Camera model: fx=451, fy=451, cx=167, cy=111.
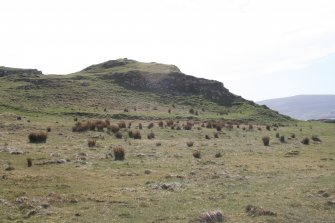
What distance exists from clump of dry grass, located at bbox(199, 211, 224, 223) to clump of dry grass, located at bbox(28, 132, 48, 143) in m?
24.8

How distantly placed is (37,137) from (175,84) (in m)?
57.3

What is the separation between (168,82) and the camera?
97438 mm

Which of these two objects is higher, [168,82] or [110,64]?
[110,64]


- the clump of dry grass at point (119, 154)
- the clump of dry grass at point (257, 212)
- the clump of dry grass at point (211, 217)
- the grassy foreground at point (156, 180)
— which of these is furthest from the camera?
the clump of dry grass at point (119, 154)

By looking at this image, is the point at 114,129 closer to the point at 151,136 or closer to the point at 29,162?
the point at 151,136

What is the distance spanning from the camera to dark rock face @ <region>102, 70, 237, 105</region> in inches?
3716

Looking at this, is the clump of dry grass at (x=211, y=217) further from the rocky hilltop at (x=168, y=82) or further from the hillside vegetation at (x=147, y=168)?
the rocky hilltop at (x=168, y=82)

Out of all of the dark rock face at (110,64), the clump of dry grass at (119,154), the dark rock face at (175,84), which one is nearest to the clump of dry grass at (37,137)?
the clump of dry grass at (119,154)

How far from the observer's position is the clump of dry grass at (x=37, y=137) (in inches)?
1655

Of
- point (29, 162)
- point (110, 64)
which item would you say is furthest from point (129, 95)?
point (29, 162)

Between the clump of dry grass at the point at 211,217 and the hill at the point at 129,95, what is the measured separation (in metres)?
47.9

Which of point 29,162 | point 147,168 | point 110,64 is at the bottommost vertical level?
point 147,168

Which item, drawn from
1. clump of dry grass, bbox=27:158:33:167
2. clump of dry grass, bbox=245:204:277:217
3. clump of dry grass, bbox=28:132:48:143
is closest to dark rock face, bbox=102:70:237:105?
clump of dry grass, bbox=28:132:48:143

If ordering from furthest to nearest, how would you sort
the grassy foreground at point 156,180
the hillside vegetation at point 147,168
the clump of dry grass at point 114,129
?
1. the clump of dry grass at point 114,129
2. the hillside vegetation at point 147,168
3. the grassy foreground at point 156,180
